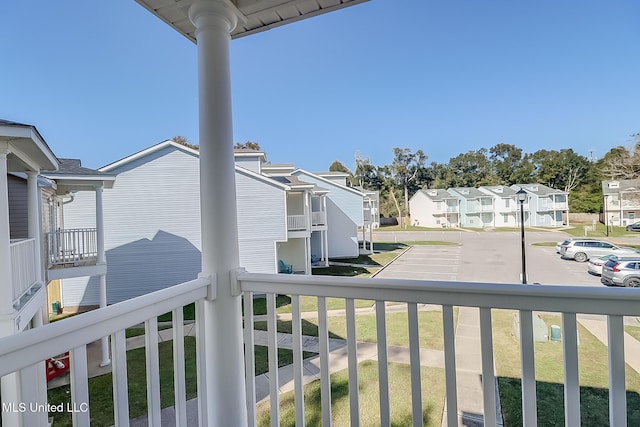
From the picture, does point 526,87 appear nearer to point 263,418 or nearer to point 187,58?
point 187,58

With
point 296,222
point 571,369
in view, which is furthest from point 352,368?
point 296,222

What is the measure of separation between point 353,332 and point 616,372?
2.65 feet

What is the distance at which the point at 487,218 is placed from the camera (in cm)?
254

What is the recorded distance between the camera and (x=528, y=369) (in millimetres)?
1032

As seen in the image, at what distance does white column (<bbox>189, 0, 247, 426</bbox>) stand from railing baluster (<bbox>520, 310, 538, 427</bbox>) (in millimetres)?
1074

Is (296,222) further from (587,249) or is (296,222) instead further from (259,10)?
(259,10)

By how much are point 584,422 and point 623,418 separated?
130cm

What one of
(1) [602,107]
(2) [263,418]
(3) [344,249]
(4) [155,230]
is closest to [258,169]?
(4) [155,230]

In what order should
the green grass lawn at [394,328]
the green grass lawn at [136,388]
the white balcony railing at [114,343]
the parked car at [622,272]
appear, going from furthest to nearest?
the green grass lawn at [394,328] < the green grass lawn at [136,388] < the parked car at [622,272] < the white balcony railing at [114,343]

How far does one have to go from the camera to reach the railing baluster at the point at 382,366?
1.20 metres

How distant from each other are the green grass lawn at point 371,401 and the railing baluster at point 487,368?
156 centimetres

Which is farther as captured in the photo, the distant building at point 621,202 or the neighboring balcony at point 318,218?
the neighboring balcony at point 318,218

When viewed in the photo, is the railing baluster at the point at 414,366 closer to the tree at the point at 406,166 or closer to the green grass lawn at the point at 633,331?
the green grass lawn at the point at 633,331

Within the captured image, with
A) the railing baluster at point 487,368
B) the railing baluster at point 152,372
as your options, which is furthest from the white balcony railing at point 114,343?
the railing baluster at point 487,368
